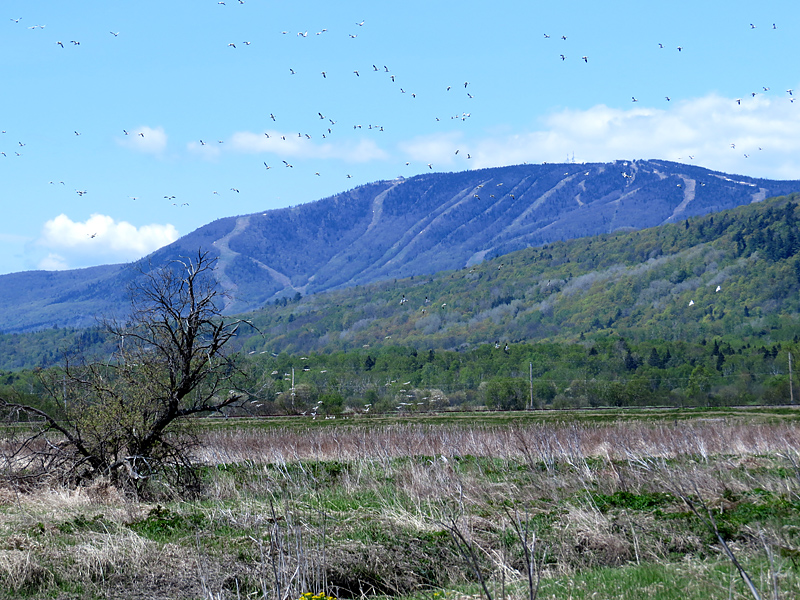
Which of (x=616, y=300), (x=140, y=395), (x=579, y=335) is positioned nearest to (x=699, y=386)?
(x=579, y=335)

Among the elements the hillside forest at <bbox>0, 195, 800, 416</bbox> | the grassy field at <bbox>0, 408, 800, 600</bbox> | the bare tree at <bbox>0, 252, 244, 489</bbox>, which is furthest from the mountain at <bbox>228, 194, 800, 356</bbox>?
the bare tree at <bbox>0, 252, 244, 489</bbox>

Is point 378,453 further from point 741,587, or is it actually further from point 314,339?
point 314,339

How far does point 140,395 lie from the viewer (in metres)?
18.8

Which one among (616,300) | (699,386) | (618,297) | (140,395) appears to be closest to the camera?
(140,395)

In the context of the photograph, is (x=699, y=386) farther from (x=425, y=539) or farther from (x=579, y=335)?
(x=425, y=539)

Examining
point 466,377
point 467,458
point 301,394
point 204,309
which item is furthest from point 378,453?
point 466,377

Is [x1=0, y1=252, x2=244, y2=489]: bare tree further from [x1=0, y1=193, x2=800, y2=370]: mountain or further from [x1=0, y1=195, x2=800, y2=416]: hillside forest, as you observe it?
[x1=0, y1=193, x2=800, y2=370]: mountain

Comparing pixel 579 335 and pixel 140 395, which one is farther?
pixel 579 335

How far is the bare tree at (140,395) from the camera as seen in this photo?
18453mm

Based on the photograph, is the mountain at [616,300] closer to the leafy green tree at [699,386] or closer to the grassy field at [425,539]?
the leafy green tree at [699,386]

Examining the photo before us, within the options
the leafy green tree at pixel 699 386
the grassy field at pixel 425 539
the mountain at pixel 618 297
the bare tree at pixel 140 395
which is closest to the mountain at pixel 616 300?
the mountain at pixel 618 297

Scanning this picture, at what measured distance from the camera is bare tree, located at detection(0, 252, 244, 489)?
18.5 m

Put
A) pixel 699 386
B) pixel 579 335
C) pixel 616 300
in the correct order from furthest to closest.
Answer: pixel 616 300
pixel 579 335
pixel 699 386

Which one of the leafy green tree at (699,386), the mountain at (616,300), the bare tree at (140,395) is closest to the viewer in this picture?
the bare tree at (140,395)
